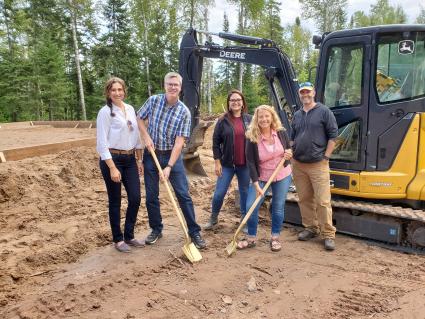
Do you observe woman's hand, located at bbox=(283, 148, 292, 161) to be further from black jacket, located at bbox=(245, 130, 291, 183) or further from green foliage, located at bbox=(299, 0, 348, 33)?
green foliage, located at bbox=(299, 0, 348, 33)

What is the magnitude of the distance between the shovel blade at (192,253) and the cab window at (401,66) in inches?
106

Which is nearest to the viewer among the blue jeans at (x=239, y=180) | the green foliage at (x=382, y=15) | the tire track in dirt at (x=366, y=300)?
the tire track in dirt at (x=366, y=300)

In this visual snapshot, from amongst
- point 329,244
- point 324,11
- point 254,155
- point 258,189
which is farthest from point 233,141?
point 324,11

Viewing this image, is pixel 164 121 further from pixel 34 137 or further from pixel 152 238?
pixel 34 137

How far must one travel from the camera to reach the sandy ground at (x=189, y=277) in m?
3.49

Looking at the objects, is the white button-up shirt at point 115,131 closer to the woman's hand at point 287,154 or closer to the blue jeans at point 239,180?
the blue jeans at point 239,180

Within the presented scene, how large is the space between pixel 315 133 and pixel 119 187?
223 cm

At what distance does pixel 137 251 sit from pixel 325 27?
31888 mm

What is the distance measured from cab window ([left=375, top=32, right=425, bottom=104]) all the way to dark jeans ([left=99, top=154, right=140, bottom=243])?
9.57 ft

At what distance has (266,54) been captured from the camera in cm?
605

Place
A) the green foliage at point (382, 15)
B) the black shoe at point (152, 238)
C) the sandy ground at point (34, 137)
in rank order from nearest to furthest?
1. the black shoe at point (152, 238)
2. the sandy ground at point (34, 137)
3. the green foliage at point (382, 15)

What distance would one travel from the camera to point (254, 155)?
453cm

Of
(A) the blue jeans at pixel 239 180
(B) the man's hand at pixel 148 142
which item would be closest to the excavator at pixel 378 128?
(A) the blue jeans at pixel 239 180

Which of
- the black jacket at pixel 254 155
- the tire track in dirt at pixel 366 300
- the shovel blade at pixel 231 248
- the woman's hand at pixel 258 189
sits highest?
the black jacket at pixel 254 155
